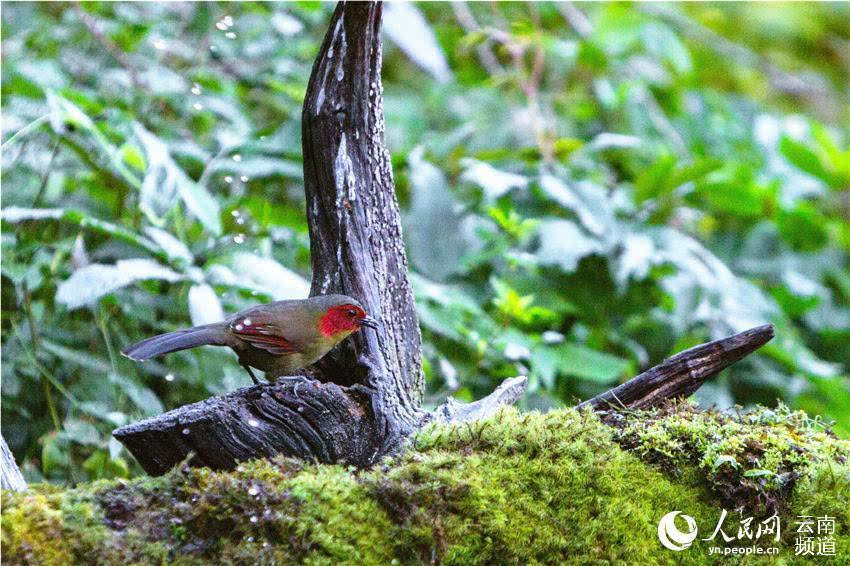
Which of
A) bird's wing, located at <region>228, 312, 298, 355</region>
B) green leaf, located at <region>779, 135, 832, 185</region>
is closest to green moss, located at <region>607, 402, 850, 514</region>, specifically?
bird's wing, located at <region>228, 312, 298, 355</region>

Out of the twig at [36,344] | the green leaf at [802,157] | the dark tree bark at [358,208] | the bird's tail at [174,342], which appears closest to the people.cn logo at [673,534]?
the dark tree bark at [358,208]

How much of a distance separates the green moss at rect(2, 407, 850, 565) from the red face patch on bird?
1.48 ft

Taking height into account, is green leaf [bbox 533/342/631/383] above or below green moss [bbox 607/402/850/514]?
below

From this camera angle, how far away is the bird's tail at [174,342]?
2625mm

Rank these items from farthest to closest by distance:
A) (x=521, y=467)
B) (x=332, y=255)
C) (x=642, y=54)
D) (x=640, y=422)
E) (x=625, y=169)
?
(x=642, y=54), (x=625, y=169), (x=332, y=255), (x=640, y=422), (x=521, y=467)

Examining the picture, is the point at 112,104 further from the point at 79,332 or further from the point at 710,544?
the point at 710,544

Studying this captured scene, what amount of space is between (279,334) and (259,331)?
93 millimetres

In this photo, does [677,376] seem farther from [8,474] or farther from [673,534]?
[8,474]

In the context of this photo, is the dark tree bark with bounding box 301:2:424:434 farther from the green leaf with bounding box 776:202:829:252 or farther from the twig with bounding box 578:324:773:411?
the green leaf with bounding box 776:202:829:252

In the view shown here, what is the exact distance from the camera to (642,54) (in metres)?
9.34

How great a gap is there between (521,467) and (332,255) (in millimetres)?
1001

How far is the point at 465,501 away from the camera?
2049 mm

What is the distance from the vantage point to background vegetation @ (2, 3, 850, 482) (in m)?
4.11

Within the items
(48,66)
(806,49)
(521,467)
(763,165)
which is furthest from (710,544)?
(806,49)
